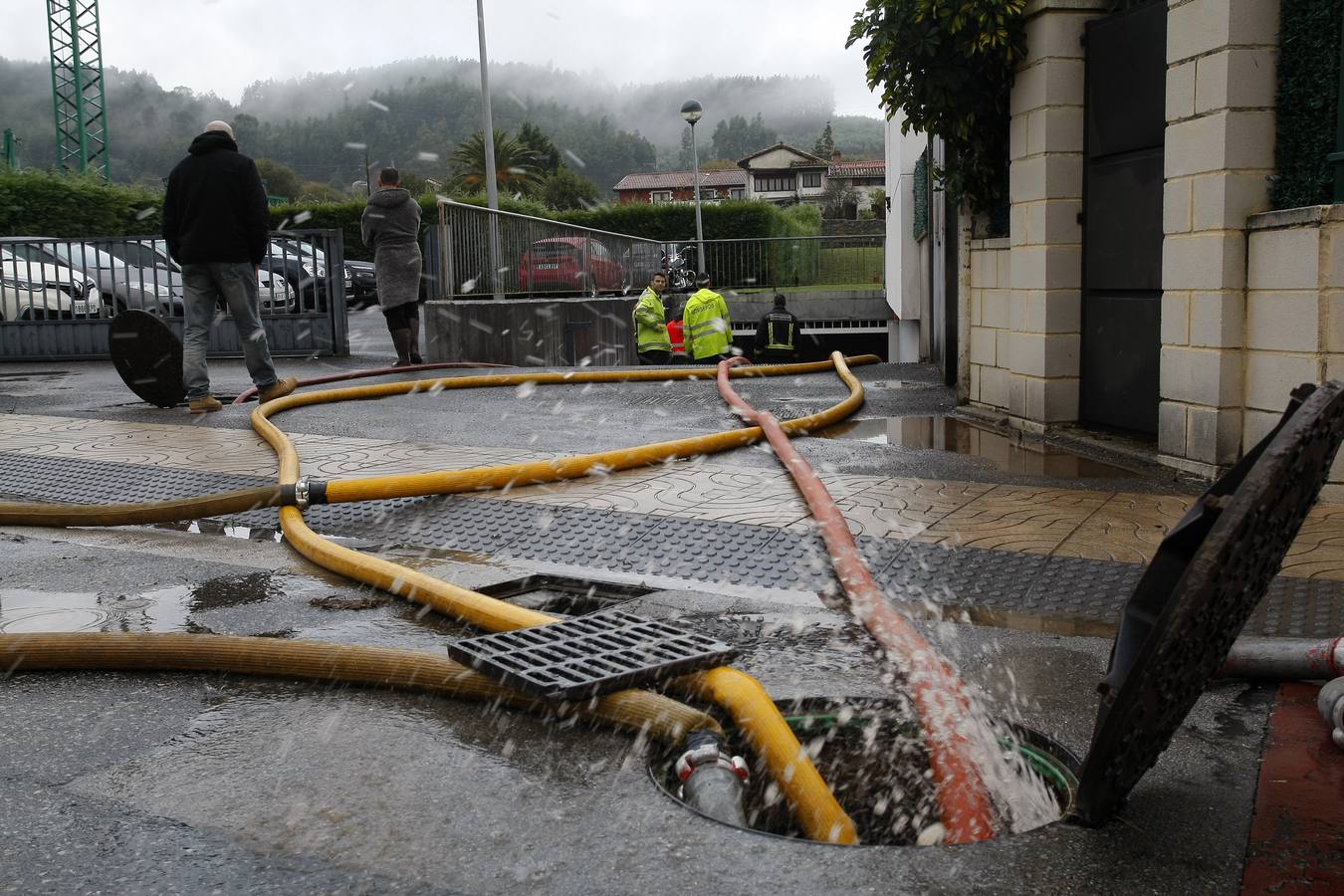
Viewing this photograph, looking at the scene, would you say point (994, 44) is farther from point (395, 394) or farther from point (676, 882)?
point (676, 882)

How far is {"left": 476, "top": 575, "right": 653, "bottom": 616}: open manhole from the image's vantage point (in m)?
4.34

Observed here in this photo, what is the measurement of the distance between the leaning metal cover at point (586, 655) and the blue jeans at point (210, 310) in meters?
6.35

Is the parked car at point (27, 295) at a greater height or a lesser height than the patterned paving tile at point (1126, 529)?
greater

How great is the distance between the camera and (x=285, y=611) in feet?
13.8

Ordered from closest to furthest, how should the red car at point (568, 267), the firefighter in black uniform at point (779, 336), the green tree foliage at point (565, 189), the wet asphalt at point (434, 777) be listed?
the wet asphalt at point (434, 777) < the firefighter in black uniform at point (779, 336) < the red car at point (568, 267) < the green tree foliage at point (565, 189)

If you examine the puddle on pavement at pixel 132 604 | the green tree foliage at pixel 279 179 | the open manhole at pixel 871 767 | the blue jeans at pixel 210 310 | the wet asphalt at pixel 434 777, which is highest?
the green tree foliage at pixel 279 179

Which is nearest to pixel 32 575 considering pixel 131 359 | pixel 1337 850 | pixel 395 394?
pixel 1337 850

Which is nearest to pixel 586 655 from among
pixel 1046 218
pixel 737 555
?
pixel 737 555

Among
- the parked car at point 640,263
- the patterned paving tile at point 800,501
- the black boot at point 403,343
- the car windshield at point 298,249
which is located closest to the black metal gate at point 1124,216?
the patterned paving tile at point 800,501

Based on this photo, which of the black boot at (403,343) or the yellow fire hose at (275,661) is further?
the black boot at (403,343)

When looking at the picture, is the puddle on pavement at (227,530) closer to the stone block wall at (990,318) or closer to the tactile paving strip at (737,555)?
the tactile paving strip at (737,555)

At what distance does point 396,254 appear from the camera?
44.7 feet

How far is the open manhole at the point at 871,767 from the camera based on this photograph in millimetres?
2732

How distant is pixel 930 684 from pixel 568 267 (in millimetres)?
16657
